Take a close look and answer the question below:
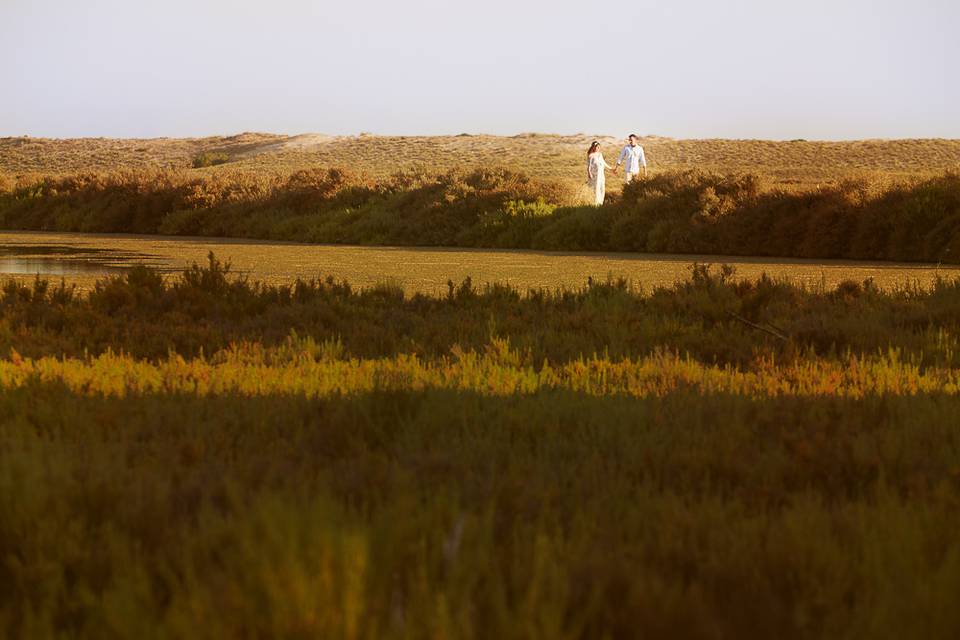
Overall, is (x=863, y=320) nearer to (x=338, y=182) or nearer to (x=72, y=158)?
(x=338, y=182)

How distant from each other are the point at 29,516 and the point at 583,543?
1.72m

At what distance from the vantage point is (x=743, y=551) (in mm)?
3107

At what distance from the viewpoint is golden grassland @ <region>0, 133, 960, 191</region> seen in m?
59.6

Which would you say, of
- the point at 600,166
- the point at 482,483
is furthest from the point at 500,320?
the point at 600,166

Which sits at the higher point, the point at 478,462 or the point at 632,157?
the point at 632,157

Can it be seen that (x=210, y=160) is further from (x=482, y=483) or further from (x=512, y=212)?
(x=482, y=483)

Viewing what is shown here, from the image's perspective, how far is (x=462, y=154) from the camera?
73.4 m

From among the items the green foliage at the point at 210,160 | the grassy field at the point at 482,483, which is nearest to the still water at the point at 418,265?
the grassy field at the point at 482,483

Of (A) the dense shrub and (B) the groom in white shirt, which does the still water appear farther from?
(B) the groom in white shirt

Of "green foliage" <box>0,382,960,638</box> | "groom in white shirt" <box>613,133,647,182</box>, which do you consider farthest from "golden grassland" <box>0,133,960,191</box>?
"green foliage" <box>0,382,960,638</box>

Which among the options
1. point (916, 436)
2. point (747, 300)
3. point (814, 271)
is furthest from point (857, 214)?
point (916, 436)

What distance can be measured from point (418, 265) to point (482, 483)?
1411cm

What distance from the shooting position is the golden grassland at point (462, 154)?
5962 centimetres

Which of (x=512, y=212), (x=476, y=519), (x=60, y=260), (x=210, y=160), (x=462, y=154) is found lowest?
(x=60, y=260)
